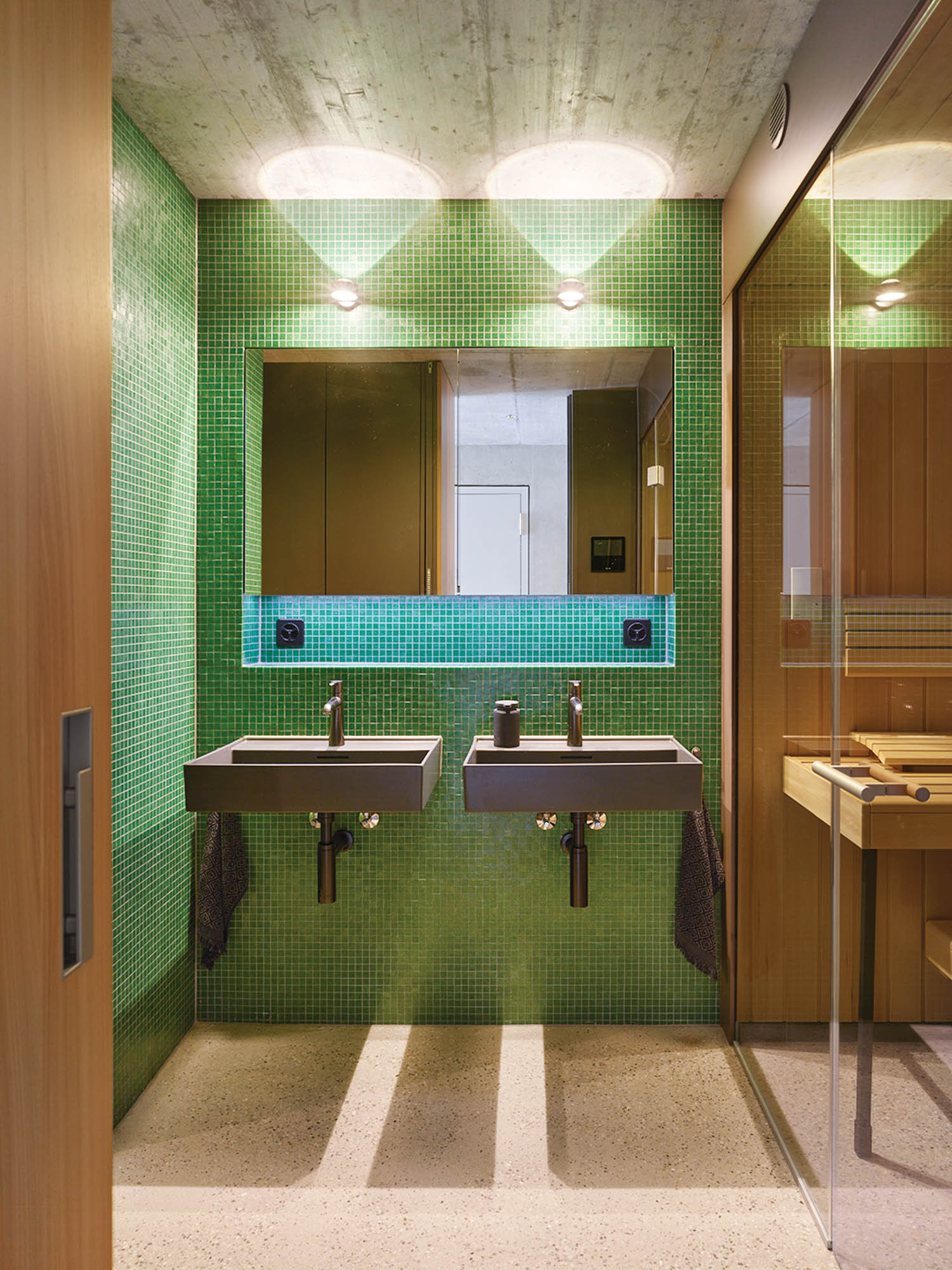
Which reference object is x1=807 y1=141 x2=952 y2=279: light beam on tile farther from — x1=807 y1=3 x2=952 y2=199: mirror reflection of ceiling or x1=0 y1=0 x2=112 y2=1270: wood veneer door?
x1=0 y1=0 x2=112 y2=1270: wood veneer door

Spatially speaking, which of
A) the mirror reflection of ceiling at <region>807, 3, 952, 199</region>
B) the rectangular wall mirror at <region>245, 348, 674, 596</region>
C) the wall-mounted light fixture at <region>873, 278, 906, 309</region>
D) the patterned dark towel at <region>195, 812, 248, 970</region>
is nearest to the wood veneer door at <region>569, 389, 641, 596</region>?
the rectangular wall mirror at <region>245, 348, 674, 596</region>

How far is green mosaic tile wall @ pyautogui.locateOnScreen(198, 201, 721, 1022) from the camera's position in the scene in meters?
2.58

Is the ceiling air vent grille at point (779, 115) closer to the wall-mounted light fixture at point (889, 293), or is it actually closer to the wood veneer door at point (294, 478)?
the wall-mounted light fixture at point (889, 293)

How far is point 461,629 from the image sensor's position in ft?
8.85

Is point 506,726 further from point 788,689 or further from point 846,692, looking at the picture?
point 846,692

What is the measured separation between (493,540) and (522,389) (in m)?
0.51

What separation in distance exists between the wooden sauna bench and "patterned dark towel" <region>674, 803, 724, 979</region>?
0.77 metres

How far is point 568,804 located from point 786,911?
1.97ft

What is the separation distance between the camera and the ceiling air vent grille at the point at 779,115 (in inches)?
75.9

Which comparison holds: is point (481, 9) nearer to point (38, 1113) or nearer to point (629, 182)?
point (629, 182)

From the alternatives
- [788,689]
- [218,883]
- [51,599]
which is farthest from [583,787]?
[51,599]

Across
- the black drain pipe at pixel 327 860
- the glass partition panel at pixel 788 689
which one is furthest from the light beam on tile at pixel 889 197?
the black drain pipe at pixel 327 860

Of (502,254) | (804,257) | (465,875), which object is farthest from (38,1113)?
(502,254)

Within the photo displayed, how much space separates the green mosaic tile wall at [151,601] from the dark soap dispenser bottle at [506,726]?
991 mm
